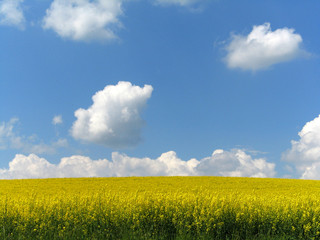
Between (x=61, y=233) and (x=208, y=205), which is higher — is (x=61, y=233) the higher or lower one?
the lower one

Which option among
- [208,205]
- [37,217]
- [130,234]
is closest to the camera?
[130,234]

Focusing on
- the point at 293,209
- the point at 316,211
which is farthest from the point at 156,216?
the point at 316,211

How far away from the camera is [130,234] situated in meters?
8.48

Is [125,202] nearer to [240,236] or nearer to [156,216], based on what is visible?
[156,216]

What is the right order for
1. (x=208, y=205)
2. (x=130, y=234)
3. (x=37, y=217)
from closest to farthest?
1. (x=130, y=234)
2. (x=37, y=217)
3. (x=208, y=205)

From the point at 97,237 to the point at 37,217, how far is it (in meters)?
2.50

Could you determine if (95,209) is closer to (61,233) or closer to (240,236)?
(61,233)

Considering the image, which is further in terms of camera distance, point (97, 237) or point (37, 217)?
point (37, 217)

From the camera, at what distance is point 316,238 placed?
10.2 m

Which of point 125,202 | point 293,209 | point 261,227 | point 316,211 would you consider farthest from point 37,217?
point 316,211

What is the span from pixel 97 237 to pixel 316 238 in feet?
25.9

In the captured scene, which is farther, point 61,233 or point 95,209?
point 95,209

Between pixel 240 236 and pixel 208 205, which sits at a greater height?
pixel 208 205

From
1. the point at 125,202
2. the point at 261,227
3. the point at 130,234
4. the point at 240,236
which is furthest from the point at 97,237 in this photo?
the point at 261,227
